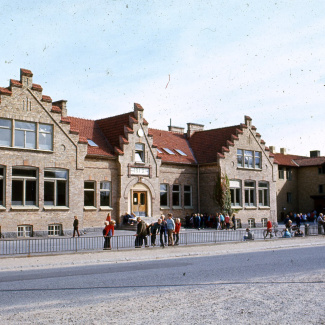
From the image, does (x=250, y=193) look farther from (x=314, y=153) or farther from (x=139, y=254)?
(x=314, y=153)

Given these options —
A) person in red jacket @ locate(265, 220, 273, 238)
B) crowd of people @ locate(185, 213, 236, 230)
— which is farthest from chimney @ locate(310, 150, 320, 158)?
person in red jacket @ locate(265, 220, 273, 238)

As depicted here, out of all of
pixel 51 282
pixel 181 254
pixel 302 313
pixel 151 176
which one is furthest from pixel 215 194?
pixel 302 313

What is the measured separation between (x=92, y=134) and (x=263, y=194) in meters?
19.3

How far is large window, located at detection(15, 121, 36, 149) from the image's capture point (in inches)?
1190

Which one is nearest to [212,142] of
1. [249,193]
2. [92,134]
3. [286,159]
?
[249,193]

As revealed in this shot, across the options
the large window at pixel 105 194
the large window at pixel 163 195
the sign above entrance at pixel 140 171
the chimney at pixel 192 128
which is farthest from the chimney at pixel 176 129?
the large window at pixel 105 194

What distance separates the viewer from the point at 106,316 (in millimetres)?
8500

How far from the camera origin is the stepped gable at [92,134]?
119 feet

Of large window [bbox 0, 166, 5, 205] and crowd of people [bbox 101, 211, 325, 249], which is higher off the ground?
large window [bbox 0, 166, 5, 205]

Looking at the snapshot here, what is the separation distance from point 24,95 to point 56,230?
9.16 meters

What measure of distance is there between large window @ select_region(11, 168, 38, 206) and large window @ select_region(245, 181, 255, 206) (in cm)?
2245

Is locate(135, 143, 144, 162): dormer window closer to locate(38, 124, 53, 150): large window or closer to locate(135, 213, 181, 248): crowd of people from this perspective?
locate(38, 124, 53, 150): large window

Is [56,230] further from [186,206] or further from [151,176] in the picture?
[186,206]

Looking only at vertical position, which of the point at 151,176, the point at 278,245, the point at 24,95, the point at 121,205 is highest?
the point at 24,95
